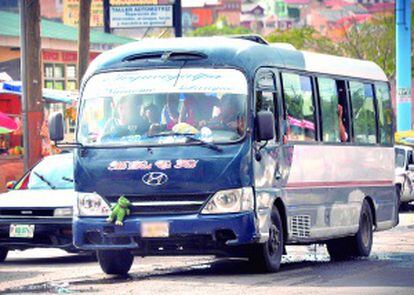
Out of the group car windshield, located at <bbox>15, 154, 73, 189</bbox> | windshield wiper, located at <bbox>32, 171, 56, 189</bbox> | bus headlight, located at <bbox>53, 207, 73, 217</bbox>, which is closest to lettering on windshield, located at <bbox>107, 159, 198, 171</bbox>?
bus headlight, located at <bbox>53, 207, 73, 217</bbox>

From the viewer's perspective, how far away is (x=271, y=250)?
1709cm

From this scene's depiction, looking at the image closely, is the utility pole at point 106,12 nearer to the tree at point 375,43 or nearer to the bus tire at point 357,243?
the bus tire at point 357,243

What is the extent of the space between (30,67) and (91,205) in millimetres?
15202

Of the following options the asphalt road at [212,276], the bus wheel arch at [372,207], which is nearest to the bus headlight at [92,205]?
the asphalt road at [212,276]

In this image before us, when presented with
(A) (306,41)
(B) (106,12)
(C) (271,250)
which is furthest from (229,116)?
(A) (306,41)

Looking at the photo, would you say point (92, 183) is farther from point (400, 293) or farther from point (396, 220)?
point (396, 220)

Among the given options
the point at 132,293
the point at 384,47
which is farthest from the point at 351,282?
the point at 384,47

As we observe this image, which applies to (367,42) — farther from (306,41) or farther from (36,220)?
(36,220)

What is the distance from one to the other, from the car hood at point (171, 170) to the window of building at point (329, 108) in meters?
3.35

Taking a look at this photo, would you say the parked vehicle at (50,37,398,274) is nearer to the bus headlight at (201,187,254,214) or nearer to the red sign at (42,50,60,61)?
the bus headlight at (201,187,254,214)

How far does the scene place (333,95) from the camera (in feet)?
65.6

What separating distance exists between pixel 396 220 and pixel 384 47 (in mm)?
70310

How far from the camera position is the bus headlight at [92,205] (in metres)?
16.4

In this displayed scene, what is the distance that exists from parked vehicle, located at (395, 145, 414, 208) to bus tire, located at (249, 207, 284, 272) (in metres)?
16.8
